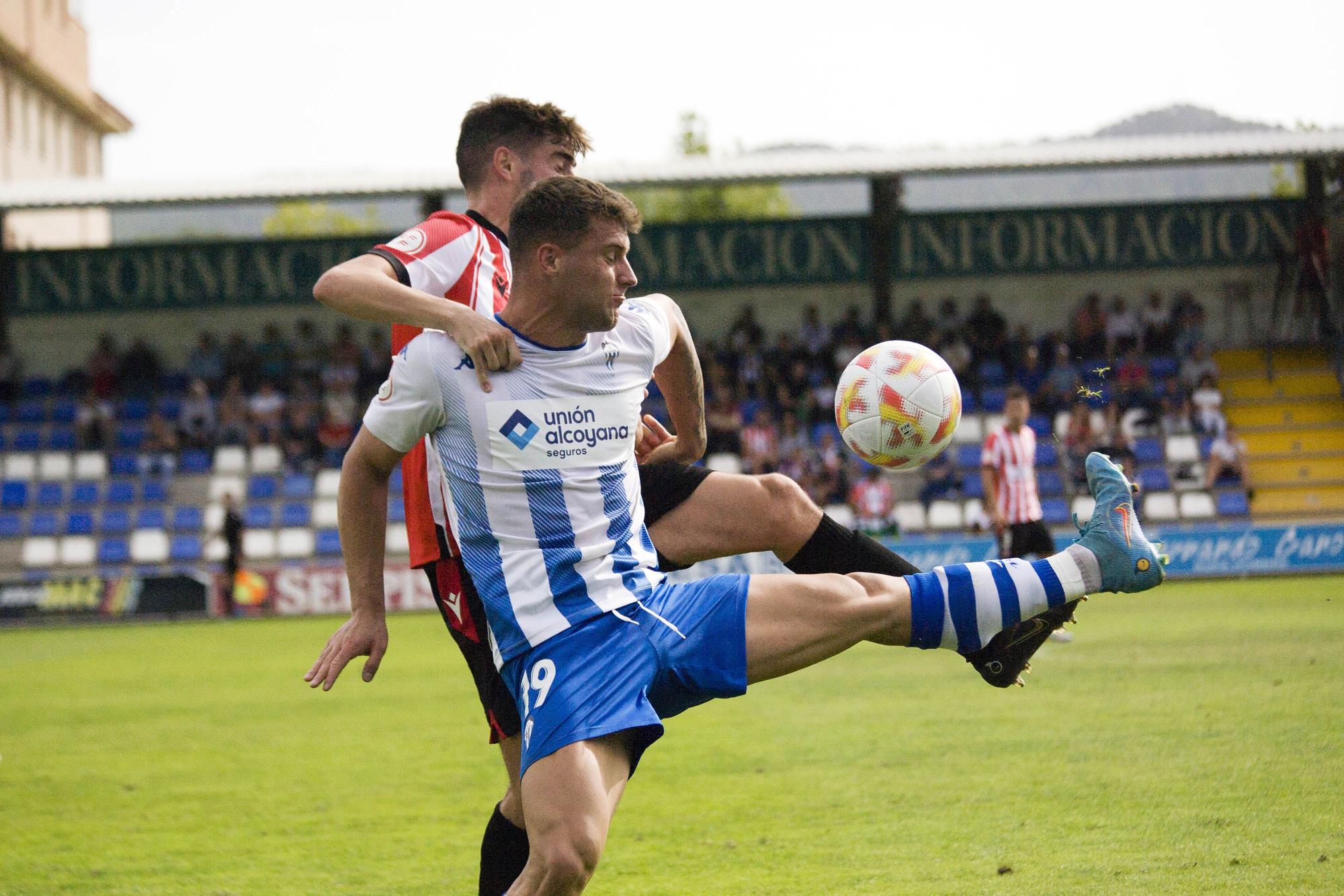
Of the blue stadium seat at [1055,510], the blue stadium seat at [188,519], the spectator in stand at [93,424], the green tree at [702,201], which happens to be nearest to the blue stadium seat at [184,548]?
the blue stadium seat at [188,519]

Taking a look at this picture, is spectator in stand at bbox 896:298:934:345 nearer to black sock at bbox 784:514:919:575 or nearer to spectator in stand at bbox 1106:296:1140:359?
spectator in stand at bbox 1106:296:1140:359

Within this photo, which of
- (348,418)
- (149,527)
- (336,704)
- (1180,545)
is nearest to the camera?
(336,704)

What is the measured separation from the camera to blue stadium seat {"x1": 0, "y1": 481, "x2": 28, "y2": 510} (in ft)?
72.2

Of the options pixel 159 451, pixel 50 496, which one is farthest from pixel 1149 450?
pixel 50 496

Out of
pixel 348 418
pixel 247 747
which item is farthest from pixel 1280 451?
pixel 247 747

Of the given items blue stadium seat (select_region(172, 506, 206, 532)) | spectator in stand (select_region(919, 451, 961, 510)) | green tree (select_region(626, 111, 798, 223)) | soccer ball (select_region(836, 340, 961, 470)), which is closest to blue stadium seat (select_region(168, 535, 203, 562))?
blue stadium seat (select_region(172, 506, 206, 532))

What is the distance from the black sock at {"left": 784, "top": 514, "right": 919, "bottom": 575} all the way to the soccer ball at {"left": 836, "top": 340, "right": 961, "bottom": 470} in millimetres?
297

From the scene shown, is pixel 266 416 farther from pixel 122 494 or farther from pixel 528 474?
pixel 528 474

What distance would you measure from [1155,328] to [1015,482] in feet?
40.4

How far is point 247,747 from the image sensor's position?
8.16m

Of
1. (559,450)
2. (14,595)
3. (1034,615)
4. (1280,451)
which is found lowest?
(14,595)

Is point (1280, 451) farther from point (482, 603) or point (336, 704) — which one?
point (482, 603)

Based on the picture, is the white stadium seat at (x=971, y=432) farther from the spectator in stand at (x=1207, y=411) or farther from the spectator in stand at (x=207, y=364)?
the spectator in stand at (x=207, y=364)

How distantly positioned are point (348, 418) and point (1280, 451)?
15.5 m
